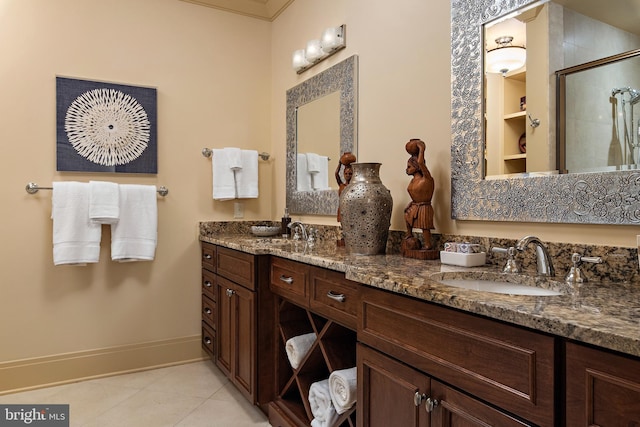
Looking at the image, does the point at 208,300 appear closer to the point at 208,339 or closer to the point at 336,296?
the point at 208,339

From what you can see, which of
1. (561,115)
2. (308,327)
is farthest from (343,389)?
(561,115)

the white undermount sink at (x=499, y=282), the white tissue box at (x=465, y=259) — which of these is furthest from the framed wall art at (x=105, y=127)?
the white undermount sink at (x=499, y=282)

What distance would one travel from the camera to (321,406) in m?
1.78

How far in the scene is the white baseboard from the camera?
2.58 metres

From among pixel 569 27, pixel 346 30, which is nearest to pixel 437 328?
pixel 569 27

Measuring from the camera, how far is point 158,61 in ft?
9.76

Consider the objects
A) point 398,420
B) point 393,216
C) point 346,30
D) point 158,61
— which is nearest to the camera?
point 398,420

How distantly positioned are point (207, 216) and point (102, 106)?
0.97 meters

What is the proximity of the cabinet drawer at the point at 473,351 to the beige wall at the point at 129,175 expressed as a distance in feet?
6.78

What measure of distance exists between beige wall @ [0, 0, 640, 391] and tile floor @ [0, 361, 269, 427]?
0.65 ft

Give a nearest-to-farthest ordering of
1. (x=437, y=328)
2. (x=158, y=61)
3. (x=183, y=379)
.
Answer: (x=437, y=328) → (x=183, y=379) → (x=158, y=61)

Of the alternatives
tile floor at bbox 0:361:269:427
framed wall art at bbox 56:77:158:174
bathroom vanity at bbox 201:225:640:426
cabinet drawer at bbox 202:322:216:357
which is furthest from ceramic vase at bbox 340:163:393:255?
framed wall art at bbox 56:77:158:174

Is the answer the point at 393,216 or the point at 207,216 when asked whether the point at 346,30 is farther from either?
the point at 207,216

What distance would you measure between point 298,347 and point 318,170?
116cm
